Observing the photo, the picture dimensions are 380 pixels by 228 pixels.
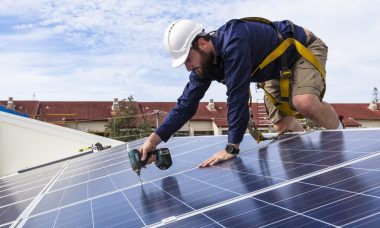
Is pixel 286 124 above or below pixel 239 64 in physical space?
below

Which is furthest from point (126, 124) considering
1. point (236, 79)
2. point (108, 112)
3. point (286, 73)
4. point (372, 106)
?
point (372, 106)

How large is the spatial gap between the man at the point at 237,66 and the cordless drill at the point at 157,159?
Result: 0.14 metres

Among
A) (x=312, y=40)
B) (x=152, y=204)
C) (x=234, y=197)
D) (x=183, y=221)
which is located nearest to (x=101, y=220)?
(x=152, y=204)

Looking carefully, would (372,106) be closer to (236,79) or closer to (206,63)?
(206,63)

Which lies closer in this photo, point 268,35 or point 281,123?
point 268,35

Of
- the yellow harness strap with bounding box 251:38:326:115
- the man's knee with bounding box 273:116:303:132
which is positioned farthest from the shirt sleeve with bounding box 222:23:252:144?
the man's knee with bounding box 273:116:303:132

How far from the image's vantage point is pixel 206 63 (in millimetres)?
3811

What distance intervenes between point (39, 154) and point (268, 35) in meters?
8.92

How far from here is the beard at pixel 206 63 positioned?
3.77 meters

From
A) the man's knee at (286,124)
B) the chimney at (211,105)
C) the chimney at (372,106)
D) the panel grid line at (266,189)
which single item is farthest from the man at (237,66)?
the chimney at (372,106)

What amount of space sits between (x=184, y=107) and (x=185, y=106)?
0.05ft

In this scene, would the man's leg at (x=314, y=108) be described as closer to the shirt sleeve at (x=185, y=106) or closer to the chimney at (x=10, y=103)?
the shirt sleeve at (x=185, y=106)

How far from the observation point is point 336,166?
240 centimetres

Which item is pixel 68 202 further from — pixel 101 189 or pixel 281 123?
pixel 281 123
